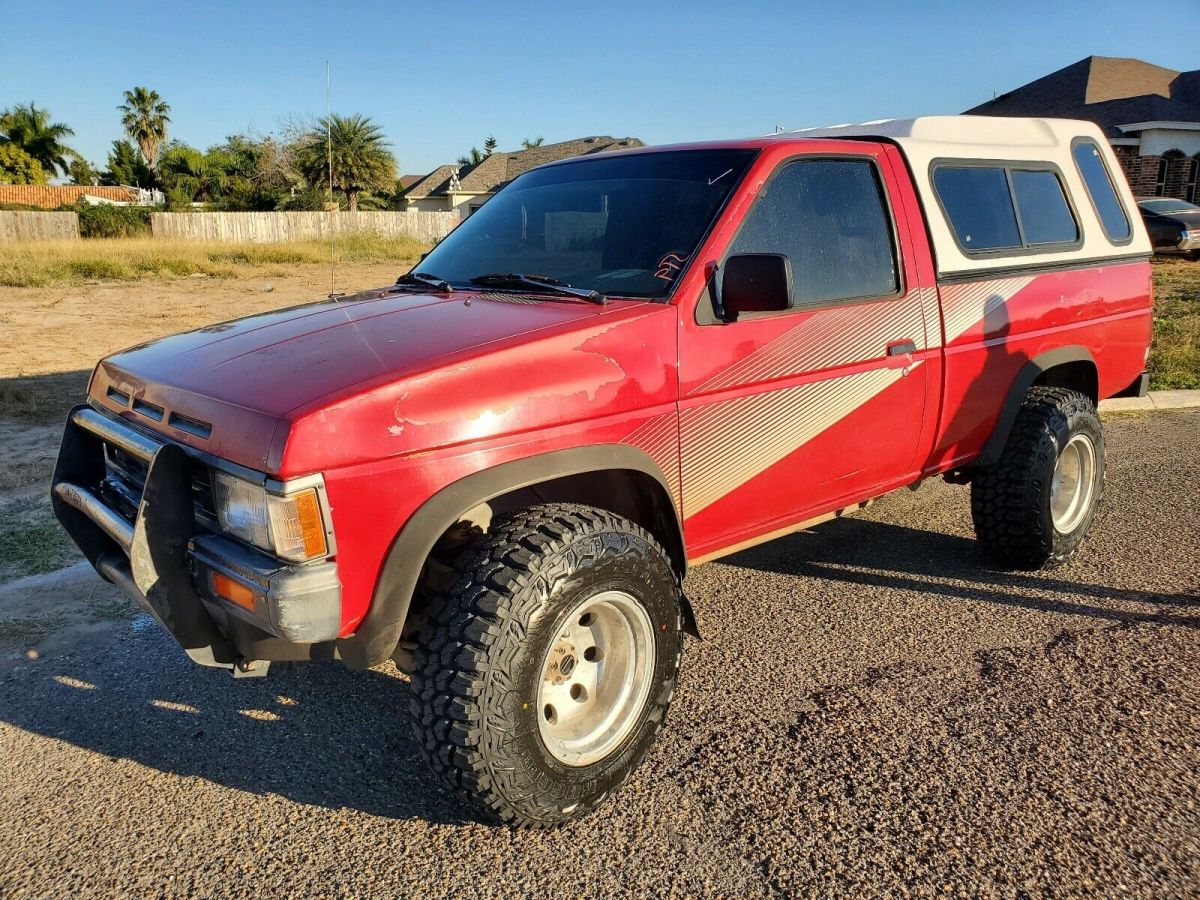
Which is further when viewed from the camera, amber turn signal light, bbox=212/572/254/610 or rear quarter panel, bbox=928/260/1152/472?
rear quarter panel, bbox=928/260/1152/472

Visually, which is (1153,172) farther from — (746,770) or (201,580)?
→ (201,580)

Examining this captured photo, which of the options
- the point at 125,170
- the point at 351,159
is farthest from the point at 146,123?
the point at 351,159

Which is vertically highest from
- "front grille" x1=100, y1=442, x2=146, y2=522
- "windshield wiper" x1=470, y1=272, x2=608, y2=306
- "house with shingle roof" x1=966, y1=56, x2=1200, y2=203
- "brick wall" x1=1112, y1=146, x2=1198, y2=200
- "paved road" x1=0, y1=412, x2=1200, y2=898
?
"house with shingle roof" x1=966, y1=56, x2=1200, y2=203

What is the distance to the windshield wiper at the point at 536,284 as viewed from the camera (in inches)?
127

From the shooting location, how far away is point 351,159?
51.8 m

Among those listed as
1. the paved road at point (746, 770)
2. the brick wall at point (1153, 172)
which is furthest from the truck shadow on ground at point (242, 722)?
the brick wall at point (1153, 172)

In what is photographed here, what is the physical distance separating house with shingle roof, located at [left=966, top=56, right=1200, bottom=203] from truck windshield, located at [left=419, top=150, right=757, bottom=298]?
88.6ft

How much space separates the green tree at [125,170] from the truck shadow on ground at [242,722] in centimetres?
8071

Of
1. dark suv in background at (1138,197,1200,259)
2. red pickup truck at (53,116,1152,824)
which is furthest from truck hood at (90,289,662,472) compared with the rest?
dark suv in background at (1138,197,1200,259)

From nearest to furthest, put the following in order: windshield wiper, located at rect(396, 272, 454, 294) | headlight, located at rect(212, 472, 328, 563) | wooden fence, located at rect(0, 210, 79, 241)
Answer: headlight, located at rect(212, 472, 328, 563) < windshield wiper, located at rect(396, 272, 454, 294) < wooden fence, located at rect(0, 210, 79, 241)

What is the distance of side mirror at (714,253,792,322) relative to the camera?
3.01 metres

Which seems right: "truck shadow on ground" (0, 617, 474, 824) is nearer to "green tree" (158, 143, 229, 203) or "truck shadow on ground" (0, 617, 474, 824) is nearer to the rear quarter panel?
the rear quarter panel

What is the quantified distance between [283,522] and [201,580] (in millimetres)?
432

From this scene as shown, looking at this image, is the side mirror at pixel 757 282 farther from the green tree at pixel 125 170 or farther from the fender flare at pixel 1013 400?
the green tree at pixel 125 170
